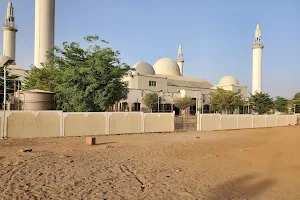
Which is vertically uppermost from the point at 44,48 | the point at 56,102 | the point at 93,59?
the point at 44,48

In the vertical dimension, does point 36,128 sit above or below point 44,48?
below

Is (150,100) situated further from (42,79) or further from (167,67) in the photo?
(167,67)

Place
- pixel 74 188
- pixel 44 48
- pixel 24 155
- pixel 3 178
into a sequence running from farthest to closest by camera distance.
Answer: pixel 44 48
pixel 24 155
pixel 3 178
pixel 74 188

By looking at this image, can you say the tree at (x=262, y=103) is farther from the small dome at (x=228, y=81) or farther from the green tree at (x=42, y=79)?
the green tree at (x=42, y=79)

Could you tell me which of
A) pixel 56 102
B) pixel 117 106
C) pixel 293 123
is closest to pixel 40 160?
pixel 56 102

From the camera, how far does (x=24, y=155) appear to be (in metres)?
10.1

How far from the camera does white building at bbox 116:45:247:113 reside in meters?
43.9

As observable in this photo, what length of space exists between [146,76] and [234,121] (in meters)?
24.2

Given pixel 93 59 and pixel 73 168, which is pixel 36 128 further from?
pixel 73 168

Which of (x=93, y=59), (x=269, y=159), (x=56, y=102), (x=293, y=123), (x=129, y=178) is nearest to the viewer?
(x=129, y=178)

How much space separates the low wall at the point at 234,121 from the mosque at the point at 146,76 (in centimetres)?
568

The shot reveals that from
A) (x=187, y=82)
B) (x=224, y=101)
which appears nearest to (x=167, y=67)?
(x=187, y=82)

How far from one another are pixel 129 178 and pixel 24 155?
15.5 feet

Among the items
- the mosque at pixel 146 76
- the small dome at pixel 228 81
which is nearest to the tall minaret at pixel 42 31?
the mosque at pixel 146 76
